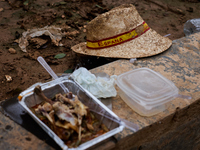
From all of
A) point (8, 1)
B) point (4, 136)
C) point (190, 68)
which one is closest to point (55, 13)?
point (8, 1)

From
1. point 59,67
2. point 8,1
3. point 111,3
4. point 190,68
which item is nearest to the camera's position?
point 190,68

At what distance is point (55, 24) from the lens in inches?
173

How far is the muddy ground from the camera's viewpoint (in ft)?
9.90

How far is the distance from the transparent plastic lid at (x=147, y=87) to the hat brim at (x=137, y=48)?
64cm

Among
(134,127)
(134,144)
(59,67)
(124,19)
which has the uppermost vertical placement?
(124,19)

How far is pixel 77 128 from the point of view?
1.26m

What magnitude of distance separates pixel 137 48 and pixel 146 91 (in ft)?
3.36

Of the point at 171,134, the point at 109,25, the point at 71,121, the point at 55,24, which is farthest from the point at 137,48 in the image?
the point at 55,24

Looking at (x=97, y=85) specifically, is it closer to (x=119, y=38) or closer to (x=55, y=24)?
(x=119, y=38)

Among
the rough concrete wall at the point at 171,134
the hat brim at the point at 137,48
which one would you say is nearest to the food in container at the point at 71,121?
the rough concrete wall at the point at 171,134

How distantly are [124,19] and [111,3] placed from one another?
11.2ft

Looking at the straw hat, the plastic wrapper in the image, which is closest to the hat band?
the straw hat

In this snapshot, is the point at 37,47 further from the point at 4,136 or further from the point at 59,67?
the point at 4,136

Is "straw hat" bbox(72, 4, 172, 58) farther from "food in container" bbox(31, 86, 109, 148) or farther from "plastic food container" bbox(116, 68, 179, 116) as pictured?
"food in container" bbox(31, 86, 109, 148)
